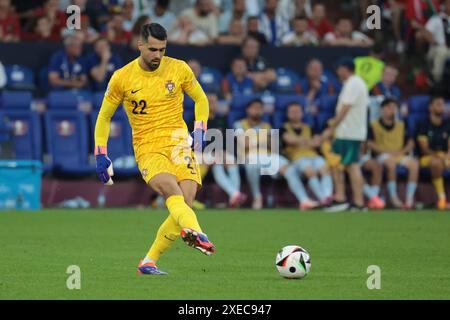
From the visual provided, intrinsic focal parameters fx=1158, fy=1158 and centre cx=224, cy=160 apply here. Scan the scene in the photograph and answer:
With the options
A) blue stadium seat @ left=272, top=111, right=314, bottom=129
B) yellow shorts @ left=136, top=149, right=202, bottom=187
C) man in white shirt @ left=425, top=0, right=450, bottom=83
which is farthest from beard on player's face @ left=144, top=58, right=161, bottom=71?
man in white shirt @ left=425, top=0, right=450, bottom=83

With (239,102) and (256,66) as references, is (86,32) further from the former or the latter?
(239,102)

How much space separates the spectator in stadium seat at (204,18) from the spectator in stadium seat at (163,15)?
259 millimetres

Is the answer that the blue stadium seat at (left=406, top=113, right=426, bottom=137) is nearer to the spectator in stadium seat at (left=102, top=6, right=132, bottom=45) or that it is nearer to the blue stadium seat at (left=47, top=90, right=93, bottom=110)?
the spectator in stadium seat at (left=102, top=6, right=132, bottom=45)

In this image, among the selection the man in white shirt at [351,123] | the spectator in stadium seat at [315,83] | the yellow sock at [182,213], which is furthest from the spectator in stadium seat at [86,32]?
the yellow sock at [182,213]

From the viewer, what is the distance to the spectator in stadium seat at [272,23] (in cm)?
2255

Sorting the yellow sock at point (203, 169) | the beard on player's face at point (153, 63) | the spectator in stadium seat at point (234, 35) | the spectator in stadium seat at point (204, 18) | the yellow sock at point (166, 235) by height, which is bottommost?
the yellow sock at point (203, 169)

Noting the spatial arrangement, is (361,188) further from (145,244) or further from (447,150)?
(145,244)

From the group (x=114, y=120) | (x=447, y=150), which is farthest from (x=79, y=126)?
(x=447, y=150)

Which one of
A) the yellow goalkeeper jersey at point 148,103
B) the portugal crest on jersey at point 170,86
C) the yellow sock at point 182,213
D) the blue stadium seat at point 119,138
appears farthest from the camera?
the blue stadium seat at point 119,138

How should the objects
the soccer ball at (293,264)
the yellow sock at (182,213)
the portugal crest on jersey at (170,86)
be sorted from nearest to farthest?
the yellow sock at (182,213) < the soccer ball at (293,264) < the portugal crest on jersey at (170,86)

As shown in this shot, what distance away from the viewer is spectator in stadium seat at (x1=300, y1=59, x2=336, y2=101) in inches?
821

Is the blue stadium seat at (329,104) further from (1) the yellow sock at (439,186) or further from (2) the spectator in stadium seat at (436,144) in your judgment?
(1) the yellow sock at (439,186)

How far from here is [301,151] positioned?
19938 millimetres
